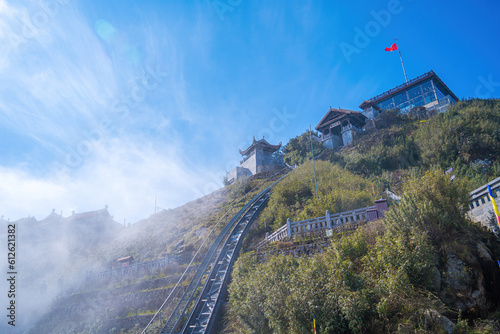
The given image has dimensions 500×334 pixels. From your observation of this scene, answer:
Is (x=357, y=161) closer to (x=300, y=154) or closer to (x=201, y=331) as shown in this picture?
(x=300, y=154)

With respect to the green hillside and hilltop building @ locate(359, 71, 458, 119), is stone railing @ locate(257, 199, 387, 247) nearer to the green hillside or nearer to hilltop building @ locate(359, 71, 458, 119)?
the green hillside

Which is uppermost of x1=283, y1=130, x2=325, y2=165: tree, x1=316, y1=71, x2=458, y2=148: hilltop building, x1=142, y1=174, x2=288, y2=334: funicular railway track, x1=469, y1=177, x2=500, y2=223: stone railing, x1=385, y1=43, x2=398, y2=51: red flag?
x1=385, y1=43, x2=398, y2=51: red flag

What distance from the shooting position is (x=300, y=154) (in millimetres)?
46594

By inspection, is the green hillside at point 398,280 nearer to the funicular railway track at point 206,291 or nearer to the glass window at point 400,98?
the funicular railway track at point 206,291

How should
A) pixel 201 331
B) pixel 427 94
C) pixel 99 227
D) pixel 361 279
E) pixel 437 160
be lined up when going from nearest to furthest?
pixel 361 279 < pixel 201 331 < pixel 437 160 < pixel 427 94 < pixel 99 227

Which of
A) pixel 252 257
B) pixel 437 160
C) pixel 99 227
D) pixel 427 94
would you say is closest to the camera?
pixel 252 257

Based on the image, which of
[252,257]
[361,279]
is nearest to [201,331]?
[252,257]

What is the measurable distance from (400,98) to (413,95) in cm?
229

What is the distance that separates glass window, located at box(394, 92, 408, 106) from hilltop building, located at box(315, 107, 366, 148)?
32.2 ft

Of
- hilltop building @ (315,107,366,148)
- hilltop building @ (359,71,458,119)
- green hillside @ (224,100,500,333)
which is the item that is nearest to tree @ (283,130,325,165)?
hilltop building @ (315,107,366,148)

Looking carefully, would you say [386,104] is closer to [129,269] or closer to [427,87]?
[427,87]

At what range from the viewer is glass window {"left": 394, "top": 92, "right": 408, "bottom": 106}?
48819mm

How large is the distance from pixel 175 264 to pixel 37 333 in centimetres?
1109

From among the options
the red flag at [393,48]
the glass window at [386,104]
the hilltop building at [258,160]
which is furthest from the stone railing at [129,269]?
the red flag at [393,48]
